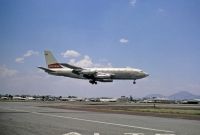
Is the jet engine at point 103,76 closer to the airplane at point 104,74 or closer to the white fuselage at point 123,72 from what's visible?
the airplane at point 104,74

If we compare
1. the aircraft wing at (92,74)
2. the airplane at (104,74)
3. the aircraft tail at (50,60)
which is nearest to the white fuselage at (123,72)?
the airplane at (104,74)

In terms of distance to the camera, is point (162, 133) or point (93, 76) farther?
point (93, 76)

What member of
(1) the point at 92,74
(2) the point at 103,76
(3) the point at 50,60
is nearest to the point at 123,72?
(2) the point at 103,76

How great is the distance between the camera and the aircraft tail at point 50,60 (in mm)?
112700

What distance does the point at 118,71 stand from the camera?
98.1 m

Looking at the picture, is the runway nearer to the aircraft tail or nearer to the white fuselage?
the white fuselage

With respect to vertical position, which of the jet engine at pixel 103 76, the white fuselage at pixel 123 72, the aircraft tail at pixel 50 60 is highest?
the aircraft tail at pixel 50 60

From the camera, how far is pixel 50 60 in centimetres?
11744

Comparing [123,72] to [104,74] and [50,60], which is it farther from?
[50,60]

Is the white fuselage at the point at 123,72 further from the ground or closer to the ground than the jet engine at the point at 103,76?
further from the ground

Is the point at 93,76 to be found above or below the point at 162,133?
above

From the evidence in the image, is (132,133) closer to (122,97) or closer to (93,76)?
(93,76)

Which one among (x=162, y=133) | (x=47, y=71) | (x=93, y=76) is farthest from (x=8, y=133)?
(x=47, y=71)

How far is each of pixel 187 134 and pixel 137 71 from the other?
82691mm
